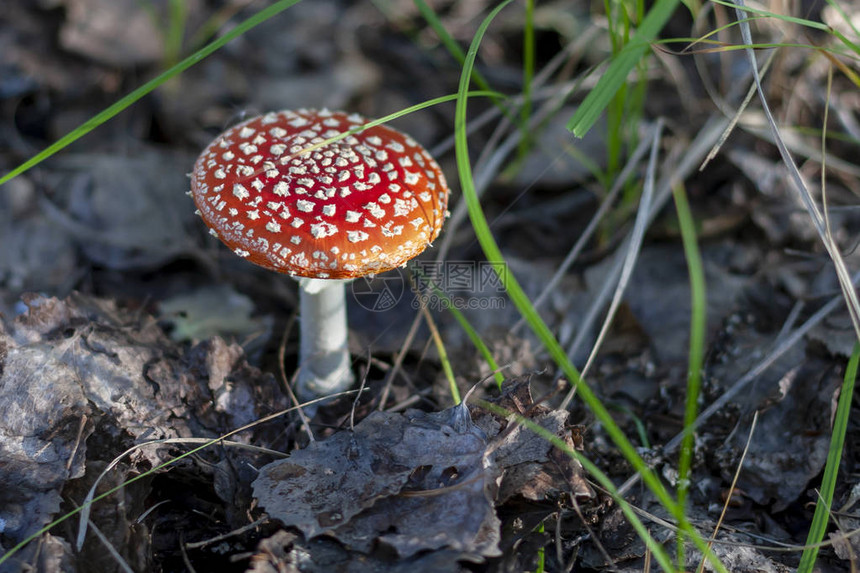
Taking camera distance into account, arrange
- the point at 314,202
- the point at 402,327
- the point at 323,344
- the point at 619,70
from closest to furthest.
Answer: the point at 314,202
the point at 619,70
the point at 323,344
the point at 402,327

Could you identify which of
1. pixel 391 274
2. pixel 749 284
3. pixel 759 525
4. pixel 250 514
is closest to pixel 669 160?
pixel 749 284

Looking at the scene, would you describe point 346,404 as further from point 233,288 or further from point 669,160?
point 669,160

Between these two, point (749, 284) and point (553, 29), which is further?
point (553, 29)

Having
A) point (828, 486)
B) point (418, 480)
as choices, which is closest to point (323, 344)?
point (418, 480)

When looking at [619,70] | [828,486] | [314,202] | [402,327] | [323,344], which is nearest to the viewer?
[828,486]

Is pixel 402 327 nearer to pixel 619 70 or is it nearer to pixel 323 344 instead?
pixel 323 344

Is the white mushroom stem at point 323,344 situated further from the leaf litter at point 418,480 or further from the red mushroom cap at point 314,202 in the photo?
the leaf litter at point 418,480

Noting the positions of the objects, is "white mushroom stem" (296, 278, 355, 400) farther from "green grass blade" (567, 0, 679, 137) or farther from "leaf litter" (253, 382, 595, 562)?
"green grass blade" (567, 0, 679, 137)
